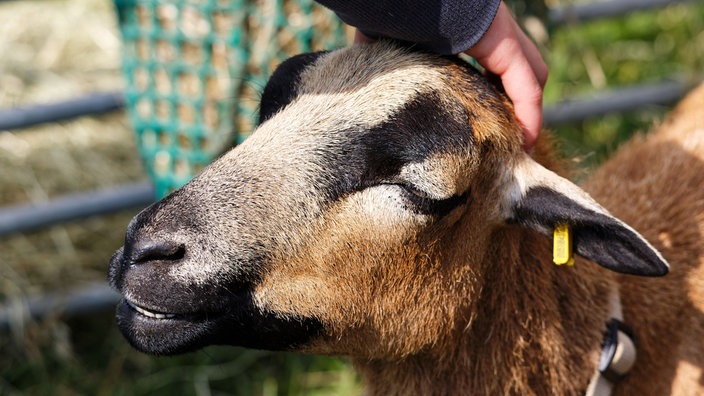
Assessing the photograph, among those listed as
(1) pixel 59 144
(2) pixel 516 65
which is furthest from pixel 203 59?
(1) pixel 59 144

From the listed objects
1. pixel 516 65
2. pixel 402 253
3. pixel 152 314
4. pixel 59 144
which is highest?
pixel 516 65

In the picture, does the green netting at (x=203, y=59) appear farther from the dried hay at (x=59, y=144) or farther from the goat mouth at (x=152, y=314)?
the goat mouth at (x=152, y=314)

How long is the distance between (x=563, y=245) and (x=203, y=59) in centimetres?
212

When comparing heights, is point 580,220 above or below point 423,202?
above

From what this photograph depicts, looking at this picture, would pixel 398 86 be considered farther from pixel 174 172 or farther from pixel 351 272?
pixel 174 172

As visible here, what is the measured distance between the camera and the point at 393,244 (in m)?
2.63

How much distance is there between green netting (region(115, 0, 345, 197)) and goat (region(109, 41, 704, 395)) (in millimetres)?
1087

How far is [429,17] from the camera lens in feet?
8.16

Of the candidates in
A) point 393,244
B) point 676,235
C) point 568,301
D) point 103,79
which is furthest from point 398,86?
point 103,79

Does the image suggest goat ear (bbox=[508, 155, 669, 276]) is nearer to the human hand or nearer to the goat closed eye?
the human hand

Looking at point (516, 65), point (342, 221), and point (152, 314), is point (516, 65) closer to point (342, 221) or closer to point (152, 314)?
point (342, 221)

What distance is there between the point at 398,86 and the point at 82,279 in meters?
3.12

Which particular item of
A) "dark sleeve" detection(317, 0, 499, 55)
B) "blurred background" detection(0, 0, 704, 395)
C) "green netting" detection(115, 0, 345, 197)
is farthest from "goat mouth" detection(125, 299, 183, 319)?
"green netting" detection(115, 0, 345, 197)

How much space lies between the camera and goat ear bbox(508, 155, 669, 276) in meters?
2.54
